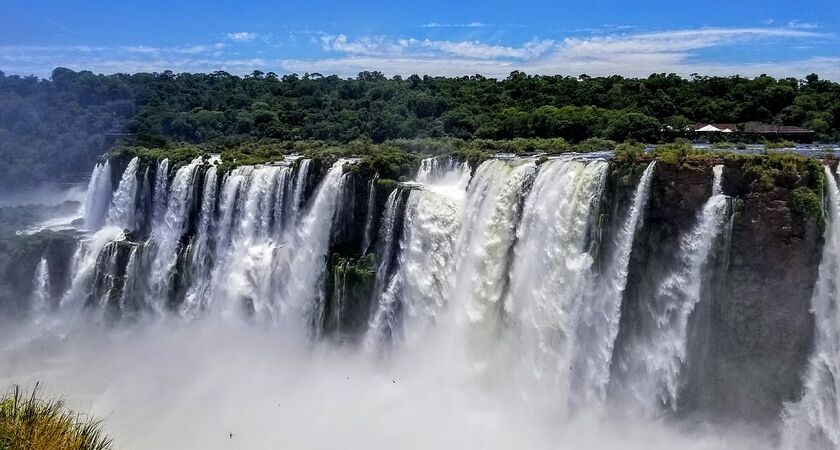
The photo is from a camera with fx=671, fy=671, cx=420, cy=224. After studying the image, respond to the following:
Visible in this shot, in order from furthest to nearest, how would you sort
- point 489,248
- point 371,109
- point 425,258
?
point 371,109, point 425,258, point 489,248

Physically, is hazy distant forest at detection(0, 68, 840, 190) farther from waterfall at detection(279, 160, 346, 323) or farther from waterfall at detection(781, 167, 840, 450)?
waterfall at detection(781, 167, 840, 450)

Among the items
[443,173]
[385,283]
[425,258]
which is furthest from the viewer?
[443,173]

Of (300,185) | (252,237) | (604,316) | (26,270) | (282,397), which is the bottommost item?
(282,397)

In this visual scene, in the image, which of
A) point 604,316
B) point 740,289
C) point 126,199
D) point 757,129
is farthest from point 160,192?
point 757,129

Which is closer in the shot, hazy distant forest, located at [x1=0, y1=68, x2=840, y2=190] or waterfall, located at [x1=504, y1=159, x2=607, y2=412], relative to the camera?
waterfall, located at [x1=504, y1=159, x2=607, y2=412]

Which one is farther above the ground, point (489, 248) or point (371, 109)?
point (371, 109)

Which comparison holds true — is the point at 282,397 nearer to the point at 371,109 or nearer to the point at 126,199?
the point at 126,199

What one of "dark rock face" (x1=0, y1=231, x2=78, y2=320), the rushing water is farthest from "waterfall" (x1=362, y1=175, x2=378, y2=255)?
"dark rock face" (x1=0, y1=231, x2=78, y2=320)

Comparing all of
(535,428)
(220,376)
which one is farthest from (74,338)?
(535,428)
